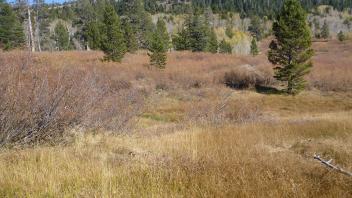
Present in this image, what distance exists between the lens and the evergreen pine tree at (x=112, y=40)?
A: 3553cm

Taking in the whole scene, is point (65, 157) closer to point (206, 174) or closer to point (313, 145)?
point (206, 174)

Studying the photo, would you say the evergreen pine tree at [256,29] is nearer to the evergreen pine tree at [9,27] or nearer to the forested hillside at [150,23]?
the forested hillside at [150,23]

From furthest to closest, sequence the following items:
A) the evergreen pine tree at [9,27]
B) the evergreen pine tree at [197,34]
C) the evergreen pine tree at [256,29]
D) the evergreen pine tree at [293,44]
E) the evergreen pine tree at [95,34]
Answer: the evergreen pine tree at [256,29] < the evergreen pine tree at [197,34] < the evergreen pine tree at [95,34] < the evergreen pine tree at [9,27] < the evergreen pine tree at [293,44]

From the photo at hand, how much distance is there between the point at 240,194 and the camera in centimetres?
383

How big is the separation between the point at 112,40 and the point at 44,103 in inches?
1195

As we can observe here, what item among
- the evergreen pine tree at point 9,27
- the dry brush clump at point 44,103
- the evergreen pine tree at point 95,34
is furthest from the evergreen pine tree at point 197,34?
the dry brush clump at point 44,103

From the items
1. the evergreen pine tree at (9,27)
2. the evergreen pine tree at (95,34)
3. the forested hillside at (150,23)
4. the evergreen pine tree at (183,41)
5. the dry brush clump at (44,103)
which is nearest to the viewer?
the dry brush clump at (44,103)

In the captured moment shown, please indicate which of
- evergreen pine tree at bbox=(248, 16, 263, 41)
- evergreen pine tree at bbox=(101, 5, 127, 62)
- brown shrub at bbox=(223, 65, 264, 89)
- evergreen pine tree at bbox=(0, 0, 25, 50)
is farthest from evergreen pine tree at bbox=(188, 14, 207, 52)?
evergreen pine tree at bbox=(248, 16, 263, 41)

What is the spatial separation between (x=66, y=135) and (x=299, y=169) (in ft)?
13.5

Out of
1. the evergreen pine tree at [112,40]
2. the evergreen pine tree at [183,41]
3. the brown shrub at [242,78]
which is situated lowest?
the brown shrub at [242,78]

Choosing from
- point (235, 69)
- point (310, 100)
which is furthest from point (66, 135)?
point (235, 69)

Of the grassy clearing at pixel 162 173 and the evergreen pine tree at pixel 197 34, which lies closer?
the grassy clearing at pixel 162 173

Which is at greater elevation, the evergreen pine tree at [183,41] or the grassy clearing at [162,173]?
the grassy clearing at [162,173]

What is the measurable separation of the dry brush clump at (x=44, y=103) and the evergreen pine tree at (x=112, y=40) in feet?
91.8
